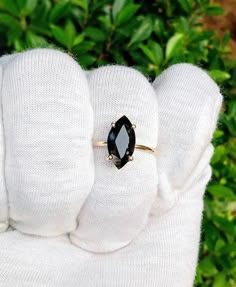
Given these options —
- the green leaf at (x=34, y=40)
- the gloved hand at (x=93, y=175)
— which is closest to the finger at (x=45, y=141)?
the gloved hand at (x=93, y=175)

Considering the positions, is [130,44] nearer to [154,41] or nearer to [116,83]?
[154,41]

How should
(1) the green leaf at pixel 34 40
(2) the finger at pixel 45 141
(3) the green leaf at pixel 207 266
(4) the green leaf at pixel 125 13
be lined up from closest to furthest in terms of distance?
(2) the finger at pixel 45 141, (1) the green leaf at pixel 34 40, (4) the green leaf at pixel 125 13, (3) the green leaf at pixel 207 266

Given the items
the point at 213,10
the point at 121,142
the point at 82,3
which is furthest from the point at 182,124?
the point at 213,10

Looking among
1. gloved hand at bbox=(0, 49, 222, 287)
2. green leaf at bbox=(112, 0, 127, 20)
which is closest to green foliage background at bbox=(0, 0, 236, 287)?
green leaf at bbox=(112, 0, 127, 20)

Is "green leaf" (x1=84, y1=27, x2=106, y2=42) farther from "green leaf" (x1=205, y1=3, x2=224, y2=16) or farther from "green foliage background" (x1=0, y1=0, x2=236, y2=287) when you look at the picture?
"green leaf" (x1=205, y1=3, x2=224, y2=16)

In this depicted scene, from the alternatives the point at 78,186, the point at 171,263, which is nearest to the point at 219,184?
the point at 171,263

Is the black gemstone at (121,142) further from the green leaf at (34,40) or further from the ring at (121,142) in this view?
the green leaf at (34,40)
